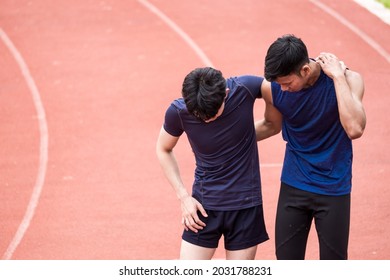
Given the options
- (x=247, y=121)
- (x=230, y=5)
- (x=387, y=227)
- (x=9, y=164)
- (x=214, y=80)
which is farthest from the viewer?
(x=230, y=5)

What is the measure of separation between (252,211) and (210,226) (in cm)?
25

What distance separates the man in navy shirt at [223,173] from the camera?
4.74 metres

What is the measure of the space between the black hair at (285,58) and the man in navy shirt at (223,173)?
267 millimetres

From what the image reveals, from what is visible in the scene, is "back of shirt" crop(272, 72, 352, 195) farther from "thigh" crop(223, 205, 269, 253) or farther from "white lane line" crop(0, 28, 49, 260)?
"white lane line" crop(0, 28, 49, 260)

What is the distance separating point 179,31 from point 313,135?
9.12m

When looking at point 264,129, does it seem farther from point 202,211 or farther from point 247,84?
point 202,211

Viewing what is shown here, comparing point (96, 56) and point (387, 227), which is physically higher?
point (387, 227)

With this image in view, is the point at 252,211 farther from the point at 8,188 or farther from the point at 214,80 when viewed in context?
the point at 8,188

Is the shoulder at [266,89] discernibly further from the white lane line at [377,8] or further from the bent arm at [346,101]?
the white lane line at [377,8]

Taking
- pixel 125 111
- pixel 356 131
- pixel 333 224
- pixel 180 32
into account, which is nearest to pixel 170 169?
pixel 333 224

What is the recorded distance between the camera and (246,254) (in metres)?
4.95

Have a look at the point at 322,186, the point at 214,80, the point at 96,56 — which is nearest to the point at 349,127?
the point at 322,186

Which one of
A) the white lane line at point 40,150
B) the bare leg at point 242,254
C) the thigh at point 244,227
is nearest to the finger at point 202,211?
the thigh at point 244,227

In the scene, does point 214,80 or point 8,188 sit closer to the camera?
point 214,80
